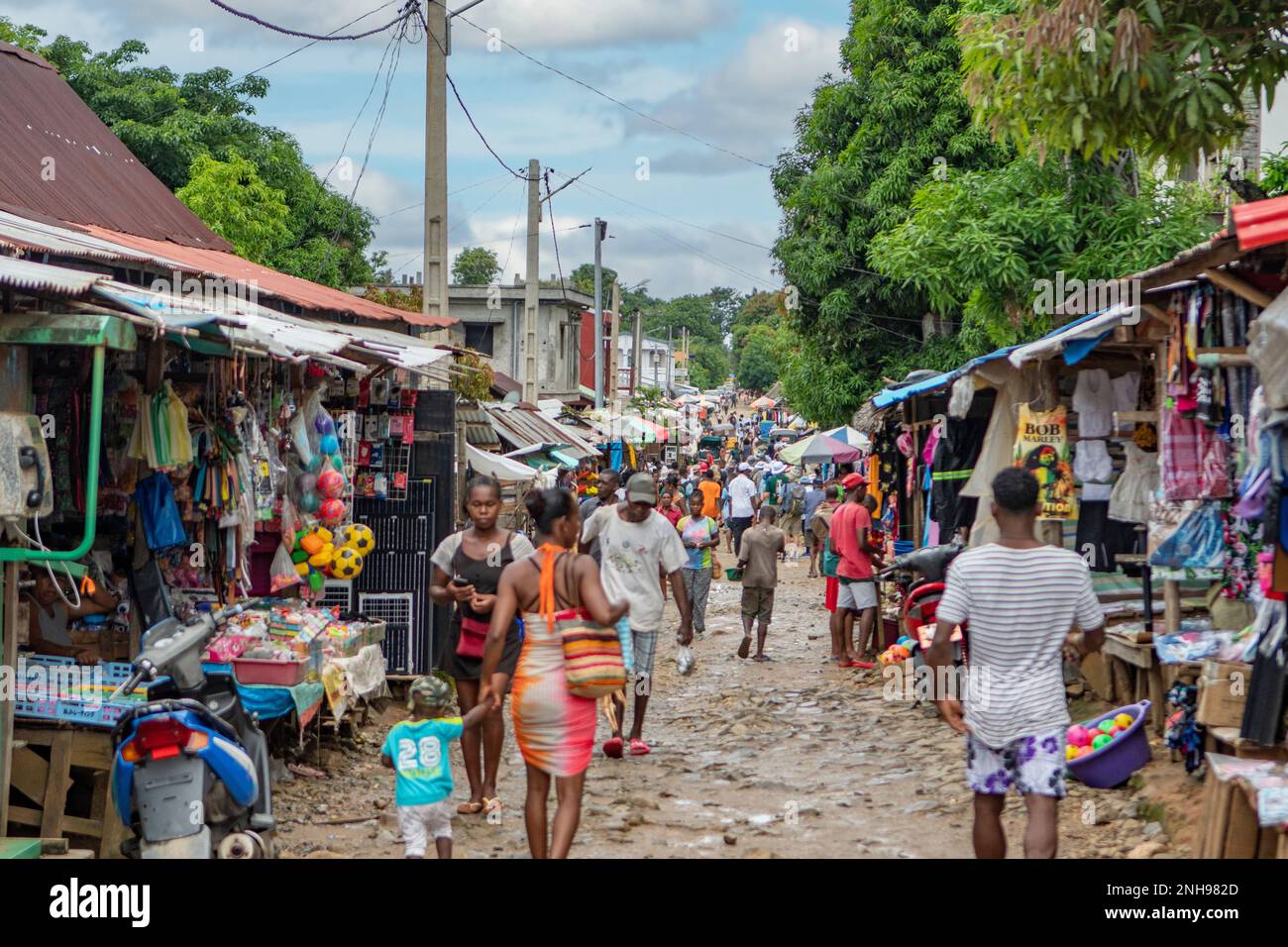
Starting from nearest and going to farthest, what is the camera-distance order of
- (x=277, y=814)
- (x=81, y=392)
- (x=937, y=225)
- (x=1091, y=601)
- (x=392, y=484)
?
(x=1091, y=601), (x=81, y=392), (x=277, y=814), (x=392, y=484), (x=937, y=225)

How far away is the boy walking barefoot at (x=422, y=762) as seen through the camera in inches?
263

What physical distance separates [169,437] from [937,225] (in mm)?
10990

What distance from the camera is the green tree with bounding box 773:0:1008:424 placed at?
2375cm

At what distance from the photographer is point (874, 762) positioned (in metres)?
10.3

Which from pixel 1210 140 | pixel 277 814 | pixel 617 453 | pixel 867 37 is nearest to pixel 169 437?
pixel 277 814

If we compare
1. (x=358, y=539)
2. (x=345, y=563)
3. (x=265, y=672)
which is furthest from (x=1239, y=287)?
(x=358, y=539)

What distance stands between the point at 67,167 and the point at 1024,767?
13.5 m

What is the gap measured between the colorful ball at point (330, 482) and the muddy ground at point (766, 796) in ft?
5.98

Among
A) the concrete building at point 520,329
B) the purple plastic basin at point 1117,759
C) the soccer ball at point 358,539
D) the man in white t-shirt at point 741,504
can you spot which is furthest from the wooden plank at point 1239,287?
the concrete building at point 520,329

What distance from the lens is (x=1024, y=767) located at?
584 cm

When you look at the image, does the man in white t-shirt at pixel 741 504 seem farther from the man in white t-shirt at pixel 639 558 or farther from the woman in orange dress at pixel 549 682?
the woman in orange dress at pixel 549 682

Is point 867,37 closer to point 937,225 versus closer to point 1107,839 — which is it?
point 937,225

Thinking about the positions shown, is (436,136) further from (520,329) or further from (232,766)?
(520,329)

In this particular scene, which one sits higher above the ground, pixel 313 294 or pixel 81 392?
pixel 313 294
